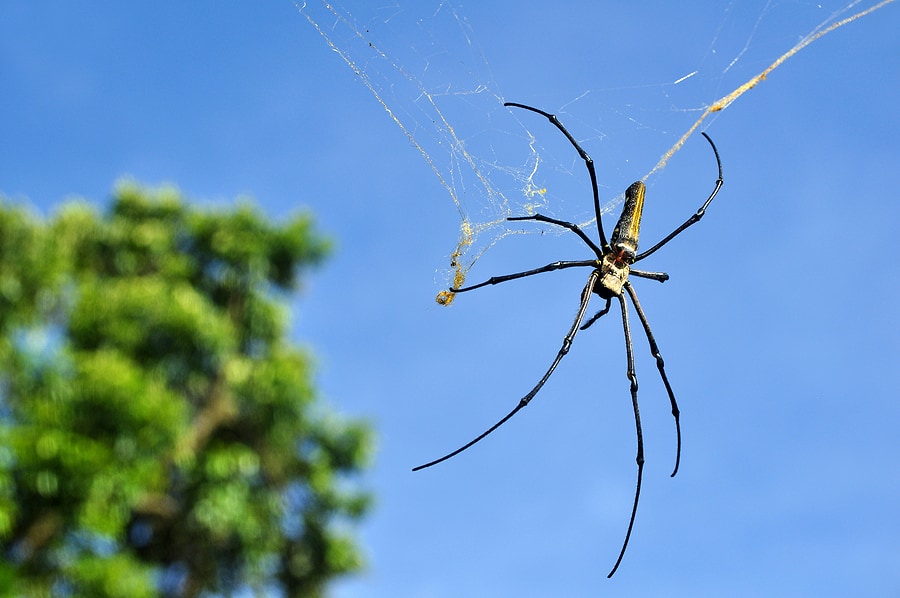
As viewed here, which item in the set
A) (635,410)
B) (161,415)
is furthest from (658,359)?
(161,415)

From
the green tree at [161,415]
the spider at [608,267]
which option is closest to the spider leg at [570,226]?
the spider at [608,267]

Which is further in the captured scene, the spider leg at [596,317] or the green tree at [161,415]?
the green tree at [161,415]

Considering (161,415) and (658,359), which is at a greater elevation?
(161,415)

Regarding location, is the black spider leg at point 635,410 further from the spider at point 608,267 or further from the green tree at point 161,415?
the green tree at point 161,415

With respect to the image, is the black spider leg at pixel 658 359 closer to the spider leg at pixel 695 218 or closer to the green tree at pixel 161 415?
the spider leg at pixel 695 218

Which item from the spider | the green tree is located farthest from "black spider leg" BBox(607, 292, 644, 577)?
the green tree

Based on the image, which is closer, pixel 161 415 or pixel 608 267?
pixel 608 267

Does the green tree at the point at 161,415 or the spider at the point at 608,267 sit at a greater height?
the green tree at the point at 161,415

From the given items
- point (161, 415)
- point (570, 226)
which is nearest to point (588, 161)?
point (570, 226)

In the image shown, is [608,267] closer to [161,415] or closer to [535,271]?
[535,271]
